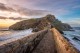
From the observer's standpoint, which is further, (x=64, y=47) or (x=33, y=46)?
(x=33, y=46)

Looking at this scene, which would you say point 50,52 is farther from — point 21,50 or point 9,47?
point 9,47

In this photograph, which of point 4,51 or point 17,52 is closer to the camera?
point 4,51

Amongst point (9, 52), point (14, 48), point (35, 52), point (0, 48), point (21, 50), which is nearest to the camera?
point (0, 48)

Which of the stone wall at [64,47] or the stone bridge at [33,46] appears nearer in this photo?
the stone bridge at [33,46]

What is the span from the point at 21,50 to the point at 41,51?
2893mm

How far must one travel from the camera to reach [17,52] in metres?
5.14

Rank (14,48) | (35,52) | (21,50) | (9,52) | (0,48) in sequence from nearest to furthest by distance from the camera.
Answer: (0,48)
(9,52)
(14,48)
(21,50)
(35,52)

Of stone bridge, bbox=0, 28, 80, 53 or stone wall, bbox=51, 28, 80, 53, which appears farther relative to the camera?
stone wall, bbox=51, 28, 80, 53

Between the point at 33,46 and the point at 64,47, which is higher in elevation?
the point at 64,47

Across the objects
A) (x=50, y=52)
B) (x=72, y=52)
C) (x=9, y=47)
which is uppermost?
(x=9, y=47)

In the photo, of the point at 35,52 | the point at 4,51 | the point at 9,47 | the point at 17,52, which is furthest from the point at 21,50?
the point at 35,52

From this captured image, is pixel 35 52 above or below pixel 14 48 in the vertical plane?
below

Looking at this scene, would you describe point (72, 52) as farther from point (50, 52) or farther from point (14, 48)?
point (50, 52)

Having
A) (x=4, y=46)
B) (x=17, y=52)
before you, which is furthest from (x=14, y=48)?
(x=4, y=46)
